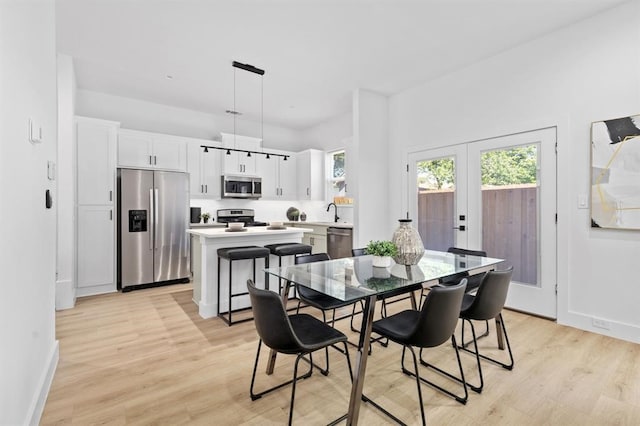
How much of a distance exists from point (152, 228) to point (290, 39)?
3335 millimetres

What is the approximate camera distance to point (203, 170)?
5.58 meters

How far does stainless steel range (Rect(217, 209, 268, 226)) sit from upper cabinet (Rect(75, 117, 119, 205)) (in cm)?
184

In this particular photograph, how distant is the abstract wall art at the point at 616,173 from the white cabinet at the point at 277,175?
16.0 ft

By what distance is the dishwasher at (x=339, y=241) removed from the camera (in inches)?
194

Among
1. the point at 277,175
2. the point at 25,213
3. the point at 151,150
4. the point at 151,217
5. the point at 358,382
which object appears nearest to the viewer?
the point at 25,213

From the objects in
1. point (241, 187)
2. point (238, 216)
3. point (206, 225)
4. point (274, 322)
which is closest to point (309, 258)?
point (274, 322)

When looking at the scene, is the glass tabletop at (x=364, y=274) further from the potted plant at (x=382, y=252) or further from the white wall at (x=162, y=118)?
the white wall at (x=162, y=118)

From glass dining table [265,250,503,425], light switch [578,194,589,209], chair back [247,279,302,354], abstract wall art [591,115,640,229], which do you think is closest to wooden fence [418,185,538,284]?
light switch [578,194,589,209]

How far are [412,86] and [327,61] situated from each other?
1.48 m

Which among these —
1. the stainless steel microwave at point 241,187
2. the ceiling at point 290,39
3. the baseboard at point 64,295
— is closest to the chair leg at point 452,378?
the ceiling at point 290,39

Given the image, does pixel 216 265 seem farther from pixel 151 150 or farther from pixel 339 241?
pixel 151 150

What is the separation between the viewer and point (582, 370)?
2293 millimetres

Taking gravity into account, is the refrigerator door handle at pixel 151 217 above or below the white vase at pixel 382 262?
above

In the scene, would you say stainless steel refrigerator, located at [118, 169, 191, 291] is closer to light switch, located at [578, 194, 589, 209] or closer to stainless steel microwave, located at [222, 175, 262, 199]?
stainless steel microwave, located at [222, 175, 262, 199]
